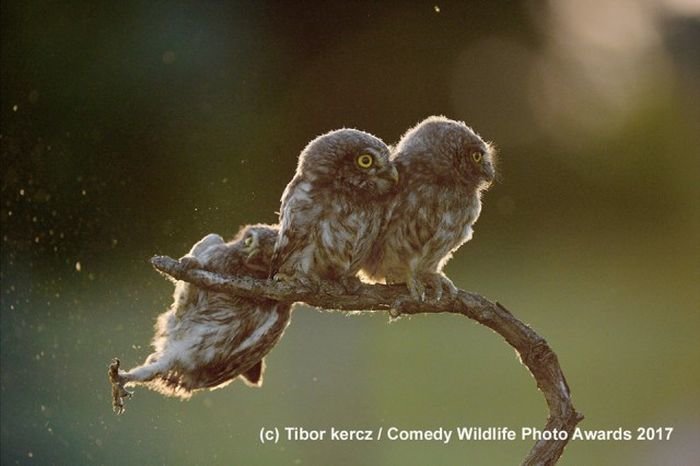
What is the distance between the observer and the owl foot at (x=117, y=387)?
1.34 metres

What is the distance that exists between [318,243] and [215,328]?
21 centimetres

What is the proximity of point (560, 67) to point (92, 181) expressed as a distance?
6.52 ft

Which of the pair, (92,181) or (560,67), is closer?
(92,181)

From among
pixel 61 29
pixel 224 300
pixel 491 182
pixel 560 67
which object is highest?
pixel 560 67

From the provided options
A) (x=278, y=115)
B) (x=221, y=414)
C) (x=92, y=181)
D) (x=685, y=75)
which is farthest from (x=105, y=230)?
(x=685, y=75)

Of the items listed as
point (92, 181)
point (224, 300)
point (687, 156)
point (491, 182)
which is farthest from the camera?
point (687, 156)

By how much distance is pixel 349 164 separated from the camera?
1444 millimetres

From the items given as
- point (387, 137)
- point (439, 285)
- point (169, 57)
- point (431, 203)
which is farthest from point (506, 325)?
point (169, 57)

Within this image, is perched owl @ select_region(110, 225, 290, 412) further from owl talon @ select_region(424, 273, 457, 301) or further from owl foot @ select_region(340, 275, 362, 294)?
owl talon @ select_region(424, 273, 457, 301)

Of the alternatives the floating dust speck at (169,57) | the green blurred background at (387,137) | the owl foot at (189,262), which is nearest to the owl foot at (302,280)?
the owl foot at (189,262)

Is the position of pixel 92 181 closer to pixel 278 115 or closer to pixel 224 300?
pixel 278 115

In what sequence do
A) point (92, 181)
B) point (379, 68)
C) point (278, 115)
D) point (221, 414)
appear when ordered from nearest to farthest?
1. point (221, 414)
2. point (92, 181)
3. point (278, 115)
4. point (379, 68)

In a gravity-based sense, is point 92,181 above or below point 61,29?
below

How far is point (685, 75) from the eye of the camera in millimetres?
3957
